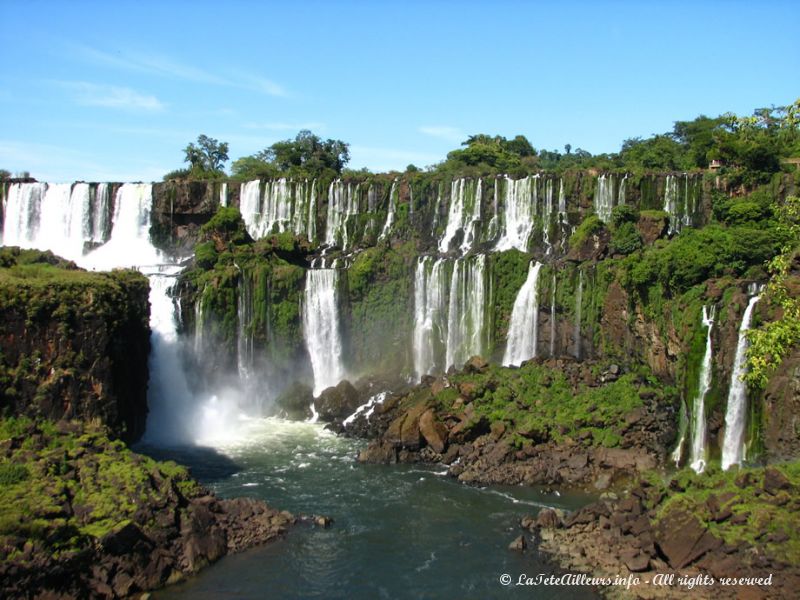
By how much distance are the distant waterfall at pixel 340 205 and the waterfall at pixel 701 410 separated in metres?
24.0

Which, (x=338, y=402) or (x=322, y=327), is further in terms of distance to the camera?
(x=322, y=327)

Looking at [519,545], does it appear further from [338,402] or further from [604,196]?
[604,196]

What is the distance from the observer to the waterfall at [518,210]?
45.3 meters

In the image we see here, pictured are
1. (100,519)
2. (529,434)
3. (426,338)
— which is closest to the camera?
(100,519)

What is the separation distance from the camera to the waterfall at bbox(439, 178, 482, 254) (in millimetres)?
46625

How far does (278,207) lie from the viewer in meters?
50.3

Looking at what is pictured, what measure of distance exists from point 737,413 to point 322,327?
21214 mm

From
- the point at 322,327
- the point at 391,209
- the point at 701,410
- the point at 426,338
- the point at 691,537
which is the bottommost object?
the point at 691,537

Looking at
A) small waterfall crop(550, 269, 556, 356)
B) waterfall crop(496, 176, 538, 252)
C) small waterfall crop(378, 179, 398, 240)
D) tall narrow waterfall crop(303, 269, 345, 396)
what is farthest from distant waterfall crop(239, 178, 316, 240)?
small waterfall crop(550, 269, 556, 356)

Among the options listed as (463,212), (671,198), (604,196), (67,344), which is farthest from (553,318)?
(67,344)

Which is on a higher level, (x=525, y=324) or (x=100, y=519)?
(x=525, y=324)

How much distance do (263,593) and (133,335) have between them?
49.1 ft

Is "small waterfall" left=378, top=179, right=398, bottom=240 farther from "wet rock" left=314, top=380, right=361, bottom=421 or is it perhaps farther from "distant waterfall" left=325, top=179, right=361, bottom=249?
"wet rock" left=314, top=380, right=361, bottom=421

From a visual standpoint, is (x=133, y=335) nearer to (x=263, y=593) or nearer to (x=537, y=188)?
(x=263, y=593)
